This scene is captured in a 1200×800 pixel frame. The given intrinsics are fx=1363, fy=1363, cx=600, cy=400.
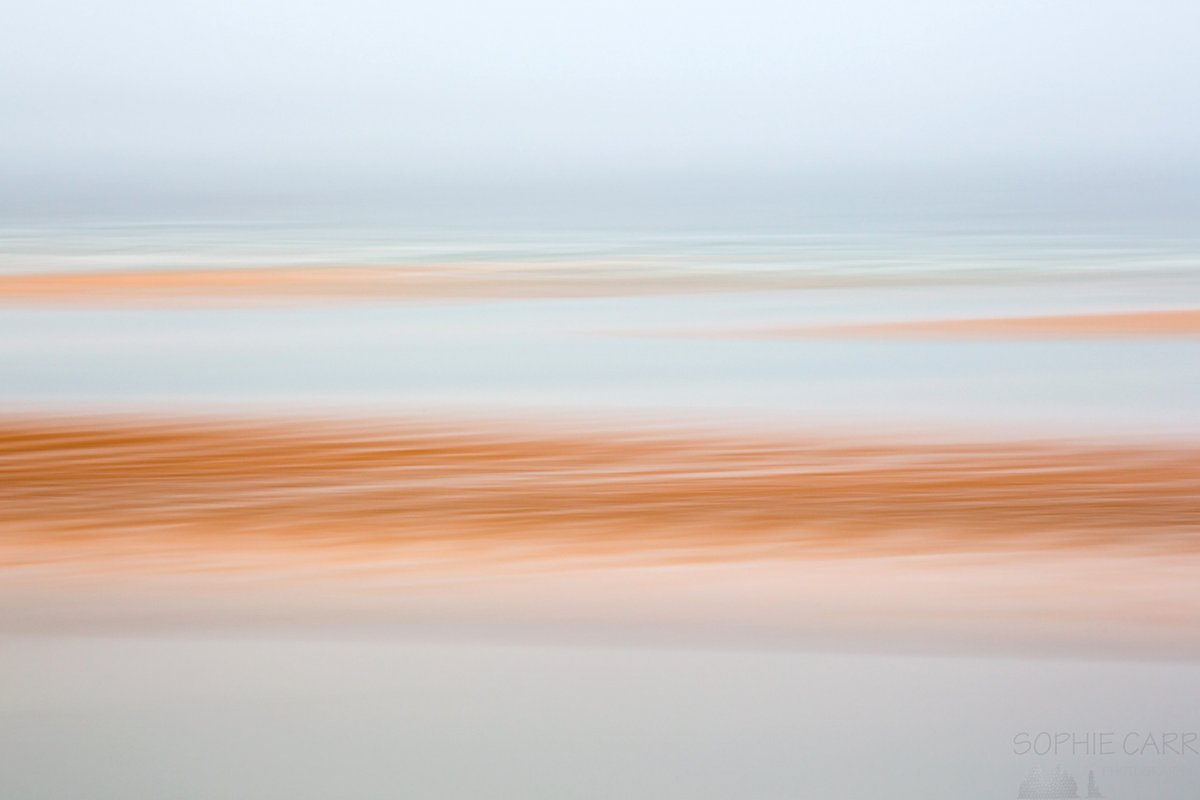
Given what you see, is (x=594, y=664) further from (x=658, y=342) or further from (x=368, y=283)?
(x=368, y=283)

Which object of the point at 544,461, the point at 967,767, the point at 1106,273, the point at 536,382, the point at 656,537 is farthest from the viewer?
the point at 1106,273

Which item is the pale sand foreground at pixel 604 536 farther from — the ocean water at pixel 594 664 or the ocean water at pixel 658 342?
the ocean water at pixel 658 342

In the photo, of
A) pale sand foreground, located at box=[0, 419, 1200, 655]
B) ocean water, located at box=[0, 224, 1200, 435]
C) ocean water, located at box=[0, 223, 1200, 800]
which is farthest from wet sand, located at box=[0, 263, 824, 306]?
pale sand foreground, located at box=[0, 419, 1200, 655]

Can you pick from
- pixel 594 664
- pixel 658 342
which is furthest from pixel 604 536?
pixel 658 342

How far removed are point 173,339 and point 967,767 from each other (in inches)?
56.1

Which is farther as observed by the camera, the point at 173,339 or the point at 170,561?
the point at 173,339

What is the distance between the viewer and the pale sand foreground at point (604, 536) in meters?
1.05

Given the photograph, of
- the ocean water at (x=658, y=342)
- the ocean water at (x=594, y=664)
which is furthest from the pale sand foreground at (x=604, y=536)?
the ocean water at (x=658, y=342)

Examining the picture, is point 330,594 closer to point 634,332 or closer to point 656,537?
point 656,537

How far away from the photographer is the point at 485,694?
3.12 feet

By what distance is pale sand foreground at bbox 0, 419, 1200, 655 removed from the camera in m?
1.05

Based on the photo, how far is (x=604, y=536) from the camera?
3.94ft

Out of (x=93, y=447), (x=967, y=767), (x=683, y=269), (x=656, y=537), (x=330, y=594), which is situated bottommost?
(x=967, y=767)

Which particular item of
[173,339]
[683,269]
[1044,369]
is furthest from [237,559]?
[683,269]
